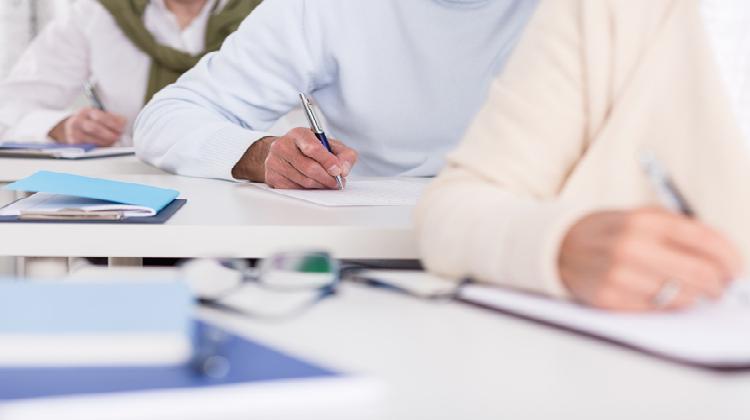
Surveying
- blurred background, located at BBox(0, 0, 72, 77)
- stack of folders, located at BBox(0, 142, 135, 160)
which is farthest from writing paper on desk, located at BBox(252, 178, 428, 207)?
blurred background, located at BBox(0, 0, 72, 77)

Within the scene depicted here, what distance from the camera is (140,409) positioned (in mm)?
473

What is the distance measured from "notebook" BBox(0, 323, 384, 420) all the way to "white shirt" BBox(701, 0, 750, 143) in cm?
56

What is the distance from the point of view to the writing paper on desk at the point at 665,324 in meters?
0.59

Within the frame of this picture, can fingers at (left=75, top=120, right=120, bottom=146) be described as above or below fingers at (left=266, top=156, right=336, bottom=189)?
below

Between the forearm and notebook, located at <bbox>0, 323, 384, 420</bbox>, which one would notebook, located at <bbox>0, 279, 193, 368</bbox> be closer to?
→ notebook, located at <bbox>0, 323, 384, 420</bbox>

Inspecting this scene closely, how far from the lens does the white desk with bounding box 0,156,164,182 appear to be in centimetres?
186

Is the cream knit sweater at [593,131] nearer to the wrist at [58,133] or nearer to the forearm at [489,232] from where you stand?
the forearm at [489,232]

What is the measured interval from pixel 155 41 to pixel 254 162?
1.61 meters

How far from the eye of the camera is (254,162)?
1.55 metres

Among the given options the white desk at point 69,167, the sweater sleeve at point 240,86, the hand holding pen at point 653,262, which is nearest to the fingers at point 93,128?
the white desk at point 69,167

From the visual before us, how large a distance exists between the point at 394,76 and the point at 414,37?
0.08 m

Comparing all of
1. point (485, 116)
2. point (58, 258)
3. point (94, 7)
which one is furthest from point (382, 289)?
point (94, 7)

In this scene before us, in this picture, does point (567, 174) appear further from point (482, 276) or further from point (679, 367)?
point (679, 367)

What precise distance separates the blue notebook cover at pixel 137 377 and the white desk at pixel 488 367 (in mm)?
48
